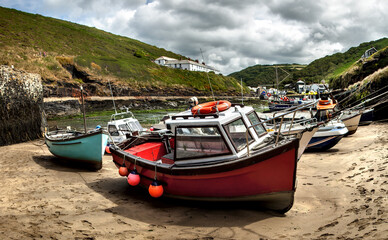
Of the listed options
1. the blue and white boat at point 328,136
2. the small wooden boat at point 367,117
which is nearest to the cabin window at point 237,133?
the blue and white boat at point 328,136

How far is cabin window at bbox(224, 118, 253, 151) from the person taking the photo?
5612 mm

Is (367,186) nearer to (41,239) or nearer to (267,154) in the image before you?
(267,154)

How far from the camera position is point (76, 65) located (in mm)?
53281

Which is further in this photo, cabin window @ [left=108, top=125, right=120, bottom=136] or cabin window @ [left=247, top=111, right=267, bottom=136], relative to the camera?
cabin window @ [left=108, top=125, right=120, bottom=136]

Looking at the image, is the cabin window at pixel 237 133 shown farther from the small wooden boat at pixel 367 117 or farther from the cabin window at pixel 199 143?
the small wooden boat at pixel 367 117

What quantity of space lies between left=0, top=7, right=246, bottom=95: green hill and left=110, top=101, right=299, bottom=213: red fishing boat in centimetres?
4370

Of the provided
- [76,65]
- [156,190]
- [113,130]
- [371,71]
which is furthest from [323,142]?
[76,65]

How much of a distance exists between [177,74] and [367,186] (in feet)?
241

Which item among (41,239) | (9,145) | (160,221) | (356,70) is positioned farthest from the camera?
(356,70)

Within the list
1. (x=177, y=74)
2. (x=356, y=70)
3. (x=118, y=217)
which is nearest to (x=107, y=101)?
(x=177, y=74)

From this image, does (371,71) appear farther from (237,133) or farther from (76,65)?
(76,65)

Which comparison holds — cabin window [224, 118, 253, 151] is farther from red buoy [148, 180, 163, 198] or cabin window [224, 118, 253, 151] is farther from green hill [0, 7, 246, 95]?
green hill [0, 7, 246, 95]

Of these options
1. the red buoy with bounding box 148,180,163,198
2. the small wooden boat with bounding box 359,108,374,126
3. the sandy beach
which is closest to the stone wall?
the sandy beach

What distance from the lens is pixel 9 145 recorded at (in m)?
14.1
